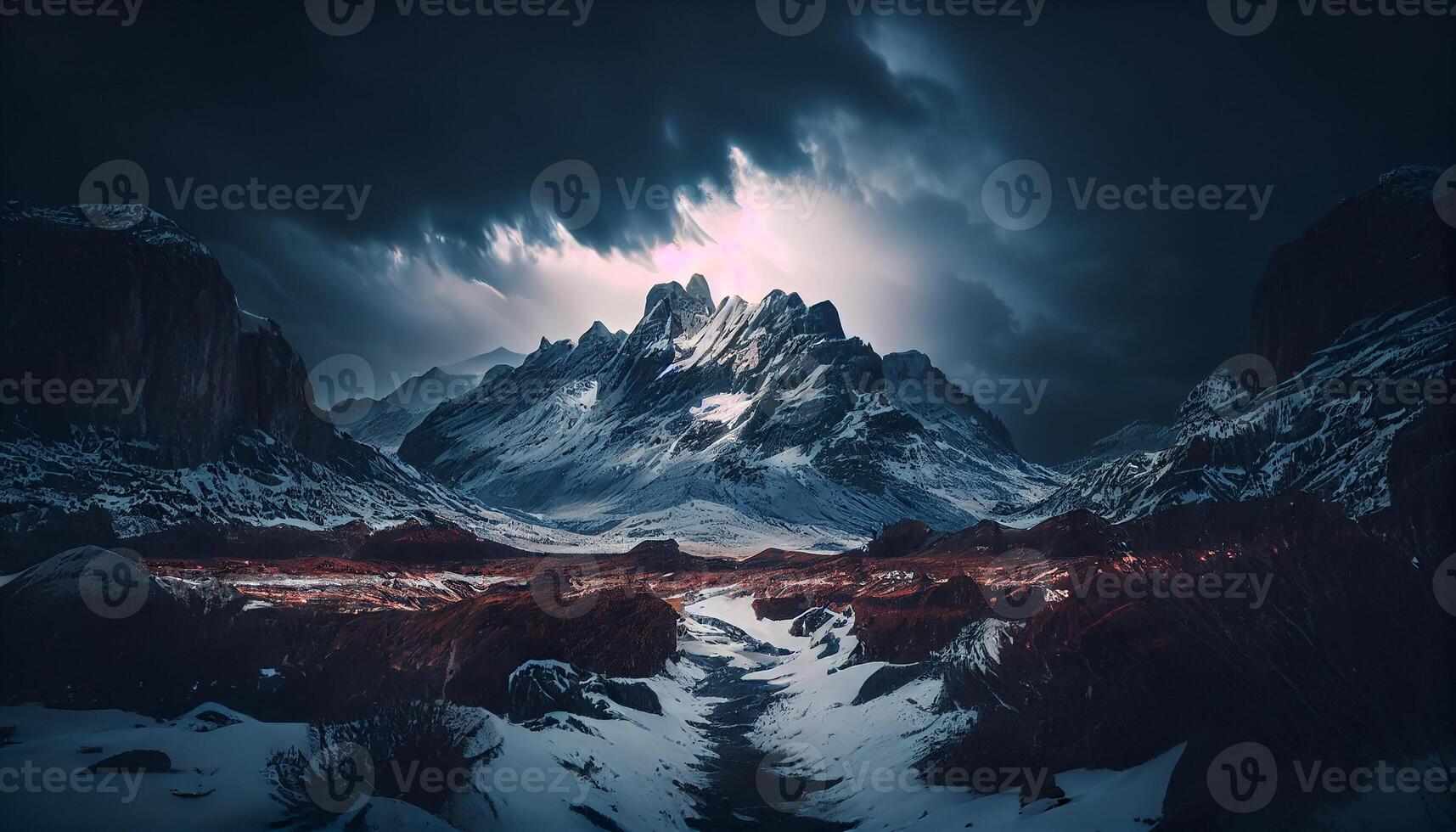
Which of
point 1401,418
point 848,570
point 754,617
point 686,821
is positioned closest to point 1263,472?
point 1401,418

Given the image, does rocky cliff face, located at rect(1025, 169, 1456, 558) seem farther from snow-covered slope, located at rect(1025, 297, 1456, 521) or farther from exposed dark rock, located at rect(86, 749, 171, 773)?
Answer: exposed dark rock, located at rect(86, 749, 171, 773)

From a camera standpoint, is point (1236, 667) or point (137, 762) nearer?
point (137, 762)

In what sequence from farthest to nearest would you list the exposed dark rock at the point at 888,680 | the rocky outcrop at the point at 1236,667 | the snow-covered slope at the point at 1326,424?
the snow-covered slope at the point at 1326,424, the exposed dark rock at the point at 888,680, the rocky outcrop at the point at 1236,667

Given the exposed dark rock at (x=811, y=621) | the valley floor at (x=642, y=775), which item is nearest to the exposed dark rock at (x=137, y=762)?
the valley floor at (x=642, y=775)

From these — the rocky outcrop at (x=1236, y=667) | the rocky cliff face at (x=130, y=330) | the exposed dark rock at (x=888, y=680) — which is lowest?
the exposed dark rock at (x=888, y=680)

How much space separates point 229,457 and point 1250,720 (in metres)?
157

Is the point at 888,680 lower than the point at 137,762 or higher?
higher

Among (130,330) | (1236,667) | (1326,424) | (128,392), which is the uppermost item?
(1326,424)

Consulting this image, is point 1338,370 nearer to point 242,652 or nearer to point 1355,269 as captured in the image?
point 1355,269

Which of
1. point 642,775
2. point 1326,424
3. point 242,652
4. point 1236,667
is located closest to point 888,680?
point 642,775

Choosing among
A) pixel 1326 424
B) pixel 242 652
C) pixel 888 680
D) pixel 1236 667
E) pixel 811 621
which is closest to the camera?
pixel 1236 667

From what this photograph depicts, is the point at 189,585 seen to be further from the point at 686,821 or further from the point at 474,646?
the point at 686,821

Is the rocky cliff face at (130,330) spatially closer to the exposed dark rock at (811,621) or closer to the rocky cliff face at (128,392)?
the rocky cliff face at (128,392)

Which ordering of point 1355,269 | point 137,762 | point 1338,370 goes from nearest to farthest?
point 137,762
point 1338,370
point 1355,269
